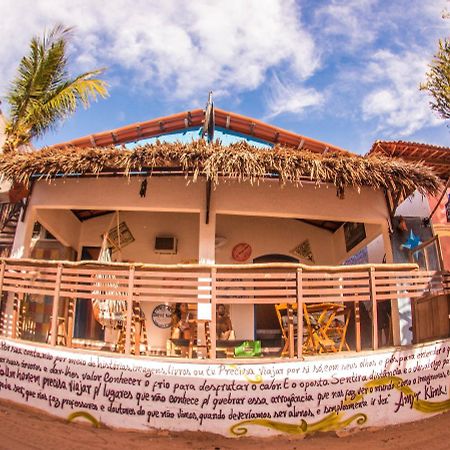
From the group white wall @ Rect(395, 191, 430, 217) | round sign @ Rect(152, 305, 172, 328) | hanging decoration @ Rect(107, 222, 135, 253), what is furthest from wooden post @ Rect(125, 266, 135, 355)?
white wall @ Rect(395, 191, 430, 217)

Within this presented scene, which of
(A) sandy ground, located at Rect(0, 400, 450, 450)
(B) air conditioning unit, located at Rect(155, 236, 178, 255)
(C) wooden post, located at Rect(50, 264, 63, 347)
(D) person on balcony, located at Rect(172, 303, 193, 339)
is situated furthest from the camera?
(B) air conditioning unit, located at Rect(155, 236, 178, 255)

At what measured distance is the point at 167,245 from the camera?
915 cm

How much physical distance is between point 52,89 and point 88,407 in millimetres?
6737

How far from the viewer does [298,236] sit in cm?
955

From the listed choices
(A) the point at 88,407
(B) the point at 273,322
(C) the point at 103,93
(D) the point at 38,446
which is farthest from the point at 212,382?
(C) the point at 103,93

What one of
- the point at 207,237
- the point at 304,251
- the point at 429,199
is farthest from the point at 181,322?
the point at 429,199

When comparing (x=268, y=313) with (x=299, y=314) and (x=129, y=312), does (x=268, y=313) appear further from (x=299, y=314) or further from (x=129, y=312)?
(x=129, y=312)

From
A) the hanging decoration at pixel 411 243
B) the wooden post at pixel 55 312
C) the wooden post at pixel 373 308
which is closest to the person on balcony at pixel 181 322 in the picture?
the wooden post at pixel 55 312

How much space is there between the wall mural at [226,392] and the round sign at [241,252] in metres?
4.45

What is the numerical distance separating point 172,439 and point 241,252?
5.10m

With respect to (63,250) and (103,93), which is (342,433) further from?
(103,93)

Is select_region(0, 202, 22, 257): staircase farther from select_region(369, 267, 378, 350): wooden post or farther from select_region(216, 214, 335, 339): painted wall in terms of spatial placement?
select_region(369, 267, 378, 350): wooden post

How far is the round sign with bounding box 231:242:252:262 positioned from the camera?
9195 millimetres

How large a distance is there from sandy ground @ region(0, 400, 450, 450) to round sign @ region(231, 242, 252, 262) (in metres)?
4.86
